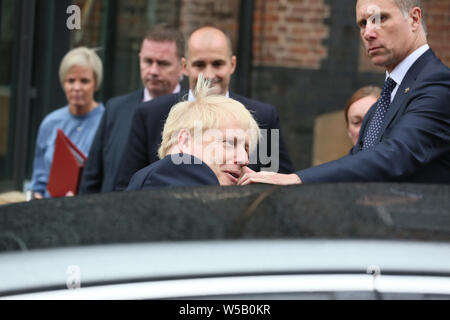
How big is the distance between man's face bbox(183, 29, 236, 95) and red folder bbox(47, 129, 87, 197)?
1046 mm

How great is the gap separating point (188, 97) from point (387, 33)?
4.38ft

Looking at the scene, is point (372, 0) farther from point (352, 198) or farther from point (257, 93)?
point (257, 93)

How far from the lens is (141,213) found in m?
1.59

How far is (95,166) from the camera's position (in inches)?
193

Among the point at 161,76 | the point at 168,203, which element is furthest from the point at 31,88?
the point at 168,203

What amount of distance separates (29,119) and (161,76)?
15.2ft

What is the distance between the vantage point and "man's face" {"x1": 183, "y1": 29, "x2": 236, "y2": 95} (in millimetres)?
4207

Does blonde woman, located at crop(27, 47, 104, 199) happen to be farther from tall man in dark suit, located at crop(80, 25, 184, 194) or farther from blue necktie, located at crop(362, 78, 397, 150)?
blue necktie, located at crop(362, 78, 397, 150)

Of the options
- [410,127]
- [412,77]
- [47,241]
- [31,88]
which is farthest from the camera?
[31,88]

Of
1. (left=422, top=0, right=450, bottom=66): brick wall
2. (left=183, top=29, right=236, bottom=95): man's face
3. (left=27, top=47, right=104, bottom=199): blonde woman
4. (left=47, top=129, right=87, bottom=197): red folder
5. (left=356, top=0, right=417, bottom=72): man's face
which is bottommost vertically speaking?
(left=47, top=129, right=87, bottom=197): red folder

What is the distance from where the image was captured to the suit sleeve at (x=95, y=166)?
4.91 m

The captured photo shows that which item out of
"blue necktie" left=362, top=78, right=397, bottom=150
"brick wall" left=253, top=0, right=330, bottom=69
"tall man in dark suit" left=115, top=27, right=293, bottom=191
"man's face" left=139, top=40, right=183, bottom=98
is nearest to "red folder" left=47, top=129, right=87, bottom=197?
"man's face" left=139, top=40, right=183, bottom=98

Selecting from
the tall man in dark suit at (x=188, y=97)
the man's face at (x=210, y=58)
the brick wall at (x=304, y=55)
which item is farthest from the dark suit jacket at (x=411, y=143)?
the brick wall at (x=304, y=55)

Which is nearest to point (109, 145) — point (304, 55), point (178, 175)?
point (178, 175)
